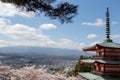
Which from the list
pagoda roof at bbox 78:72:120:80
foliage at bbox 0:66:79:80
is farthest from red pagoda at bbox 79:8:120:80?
foliage at bbox 0:66:79:80

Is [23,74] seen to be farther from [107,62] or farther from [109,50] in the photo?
[109,50]

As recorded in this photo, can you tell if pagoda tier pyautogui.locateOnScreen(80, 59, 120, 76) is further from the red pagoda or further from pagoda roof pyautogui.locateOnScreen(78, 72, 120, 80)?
pagoda roof pyautogui.locateOnScreen(78, 72, 120, 80)

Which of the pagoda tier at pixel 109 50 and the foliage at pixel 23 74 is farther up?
the pagoda tier at pixel 109 50

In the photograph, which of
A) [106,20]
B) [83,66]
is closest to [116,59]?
[106,20]

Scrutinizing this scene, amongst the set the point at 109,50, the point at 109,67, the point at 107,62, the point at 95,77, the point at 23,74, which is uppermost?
the point at 109,50

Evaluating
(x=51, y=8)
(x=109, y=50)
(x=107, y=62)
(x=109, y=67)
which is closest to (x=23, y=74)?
(x=51, y=8)

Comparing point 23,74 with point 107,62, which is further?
point 107,62

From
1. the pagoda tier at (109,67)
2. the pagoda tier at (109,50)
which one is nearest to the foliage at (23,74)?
the pagoda tier at (109,67)

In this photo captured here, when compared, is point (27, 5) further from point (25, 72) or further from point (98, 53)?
point (98, 53)

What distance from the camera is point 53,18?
36.7 ft

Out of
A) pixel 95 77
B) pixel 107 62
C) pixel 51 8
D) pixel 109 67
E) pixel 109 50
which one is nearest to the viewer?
pixel 51 8

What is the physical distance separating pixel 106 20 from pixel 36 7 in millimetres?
13602

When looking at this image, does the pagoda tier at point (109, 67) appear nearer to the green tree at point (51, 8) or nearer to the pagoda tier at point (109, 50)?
the pagoda tier at point (109, 50)

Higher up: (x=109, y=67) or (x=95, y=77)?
(x=109, y=67)
